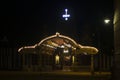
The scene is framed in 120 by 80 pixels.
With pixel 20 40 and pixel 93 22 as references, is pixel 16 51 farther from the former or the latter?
pixel 93 22

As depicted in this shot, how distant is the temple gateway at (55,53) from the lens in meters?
40.8

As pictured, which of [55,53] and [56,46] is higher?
[56,46]

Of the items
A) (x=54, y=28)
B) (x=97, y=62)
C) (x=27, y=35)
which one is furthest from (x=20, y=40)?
(x=97, y=62)

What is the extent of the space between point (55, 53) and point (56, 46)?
2.14 metres

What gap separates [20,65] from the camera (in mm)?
48656

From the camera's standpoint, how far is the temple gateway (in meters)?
40.8

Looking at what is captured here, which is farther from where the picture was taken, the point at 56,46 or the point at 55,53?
the point at 55,53

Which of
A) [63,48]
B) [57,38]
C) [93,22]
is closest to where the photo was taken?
[57,38]

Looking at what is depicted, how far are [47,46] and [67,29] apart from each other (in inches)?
459

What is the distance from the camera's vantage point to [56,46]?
4447 cm

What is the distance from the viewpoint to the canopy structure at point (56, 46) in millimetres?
40250

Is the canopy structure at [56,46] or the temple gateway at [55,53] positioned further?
the temple gateway at [55,53]

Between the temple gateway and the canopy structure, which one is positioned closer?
the canopy structure

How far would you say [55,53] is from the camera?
46406mm
